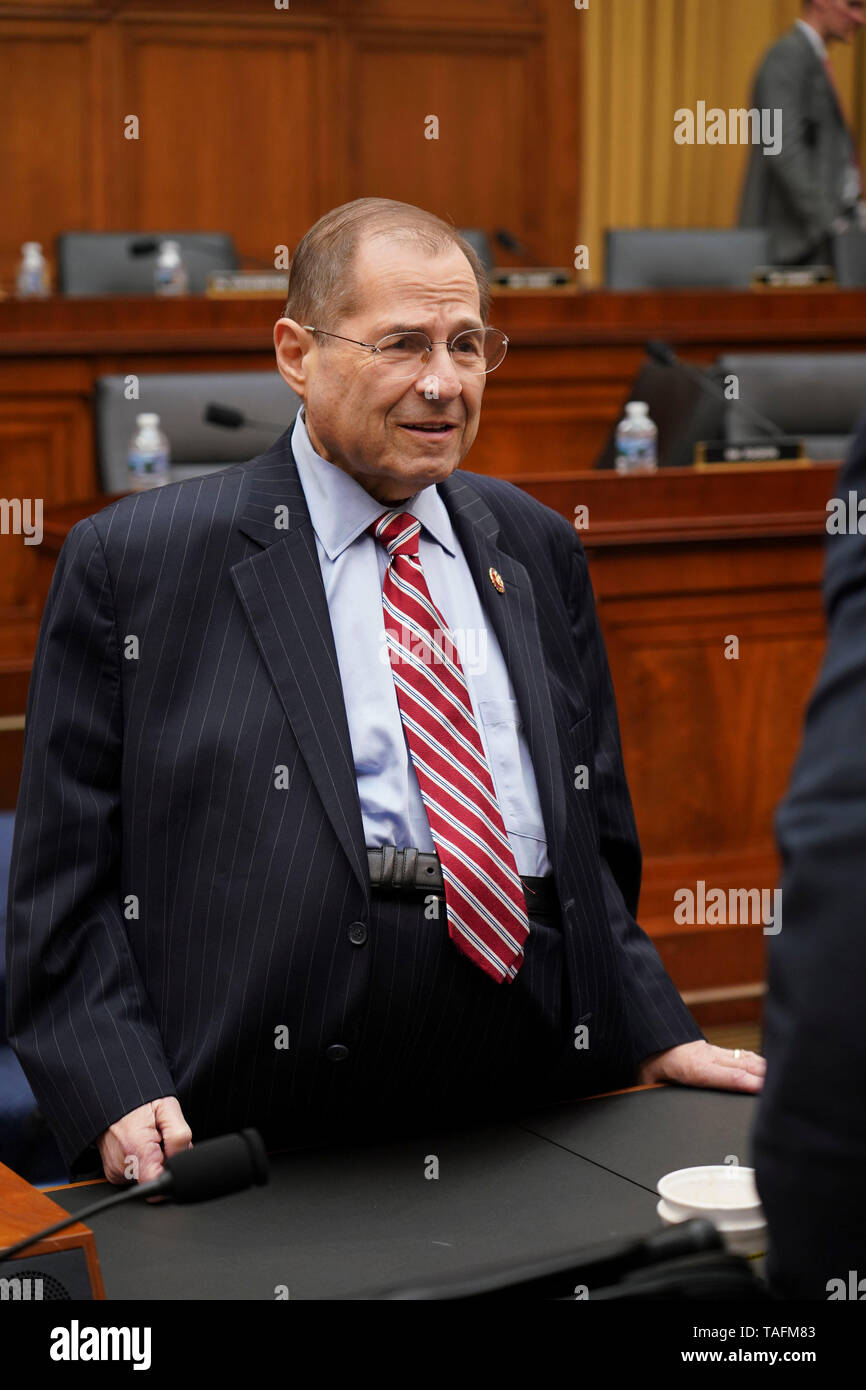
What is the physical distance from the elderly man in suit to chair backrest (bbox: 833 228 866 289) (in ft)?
15.3

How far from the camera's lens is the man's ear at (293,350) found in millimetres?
1741

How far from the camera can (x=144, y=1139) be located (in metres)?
1.52

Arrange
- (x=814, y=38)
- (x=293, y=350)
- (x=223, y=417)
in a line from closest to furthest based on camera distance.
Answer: (x=293, y=350)
(x=223, y=417)
(x=814, y=38)

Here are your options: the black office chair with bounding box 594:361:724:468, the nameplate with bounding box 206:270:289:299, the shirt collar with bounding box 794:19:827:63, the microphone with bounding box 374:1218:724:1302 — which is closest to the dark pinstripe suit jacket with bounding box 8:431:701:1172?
the microphone with bounding box 374:1218:724:1302

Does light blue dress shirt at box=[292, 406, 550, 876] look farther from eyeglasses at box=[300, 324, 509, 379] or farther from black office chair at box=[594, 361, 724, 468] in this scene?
black office chair at box=[594, 361, 724, 468]

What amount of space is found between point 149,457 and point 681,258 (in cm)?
290

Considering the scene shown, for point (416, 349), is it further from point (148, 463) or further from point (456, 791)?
point (148, 463)

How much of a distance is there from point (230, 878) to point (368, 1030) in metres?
0.18

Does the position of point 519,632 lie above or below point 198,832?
above

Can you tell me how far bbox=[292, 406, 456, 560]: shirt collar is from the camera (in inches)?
66.5

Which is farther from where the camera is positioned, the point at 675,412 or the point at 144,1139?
the point at 675,412

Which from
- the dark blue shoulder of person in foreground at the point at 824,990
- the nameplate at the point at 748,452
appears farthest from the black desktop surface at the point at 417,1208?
the nameplate at the point at 748,452

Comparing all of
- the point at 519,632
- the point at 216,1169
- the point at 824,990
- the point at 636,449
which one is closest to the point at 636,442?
the point at 636,449

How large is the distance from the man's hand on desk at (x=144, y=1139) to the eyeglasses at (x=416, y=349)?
2.33ft
